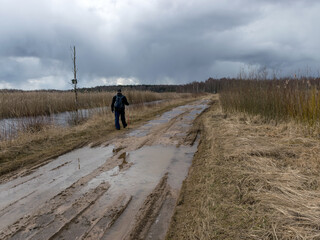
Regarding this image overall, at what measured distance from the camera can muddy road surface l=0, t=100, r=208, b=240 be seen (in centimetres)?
292

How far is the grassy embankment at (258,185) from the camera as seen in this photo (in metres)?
2.56

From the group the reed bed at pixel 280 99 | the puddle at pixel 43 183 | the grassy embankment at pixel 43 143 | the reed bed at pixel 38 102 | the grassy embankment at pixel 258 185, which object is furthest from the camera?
the reed bed at pixel 38 102

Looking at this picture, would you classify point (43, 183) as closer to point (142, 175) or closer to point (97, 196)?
point (97, 196)

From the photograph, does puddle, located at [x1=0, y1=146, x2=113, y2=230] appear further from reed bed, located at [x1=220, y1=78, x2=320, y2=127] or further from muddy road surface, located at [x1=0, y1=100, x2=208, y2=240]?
reed bed, located at [x1=220, y1=78, x2=320, y2=127]

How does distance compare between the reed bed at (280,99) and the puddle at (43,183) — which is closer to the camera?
the puddle at (43,183)

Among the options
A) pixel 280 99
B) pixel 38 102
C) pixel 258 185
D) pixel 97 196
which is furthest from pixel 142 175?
pixel 38 102

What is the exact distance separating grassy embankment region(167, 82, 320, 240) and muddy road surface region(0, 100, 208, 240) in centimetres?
37

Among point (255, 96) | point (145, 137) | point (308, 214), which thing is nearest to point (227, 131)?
point (145, 137)

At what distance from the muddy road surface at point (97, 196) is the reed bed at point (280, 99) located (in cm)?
371

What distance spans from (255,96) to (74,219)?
9511mm

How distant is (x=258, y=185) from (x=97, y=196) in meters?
2.62

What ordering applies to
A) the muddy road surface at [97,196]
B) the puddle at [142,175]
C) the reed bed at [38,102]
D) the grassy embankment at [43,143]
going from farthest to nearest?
the reed bed at [38,102]
the grassy embankment at [43,143]
the puddle at [142,175]
the muddy road surface at [97,196]

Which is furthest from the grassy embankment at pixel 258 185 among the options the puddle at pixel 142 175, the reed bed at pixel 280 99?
the puddle at pixel 142 175

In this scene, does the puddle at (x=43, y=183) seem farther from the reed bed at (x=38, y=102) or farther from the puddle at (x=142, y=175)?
the reed bed at (x=38, y=102)
